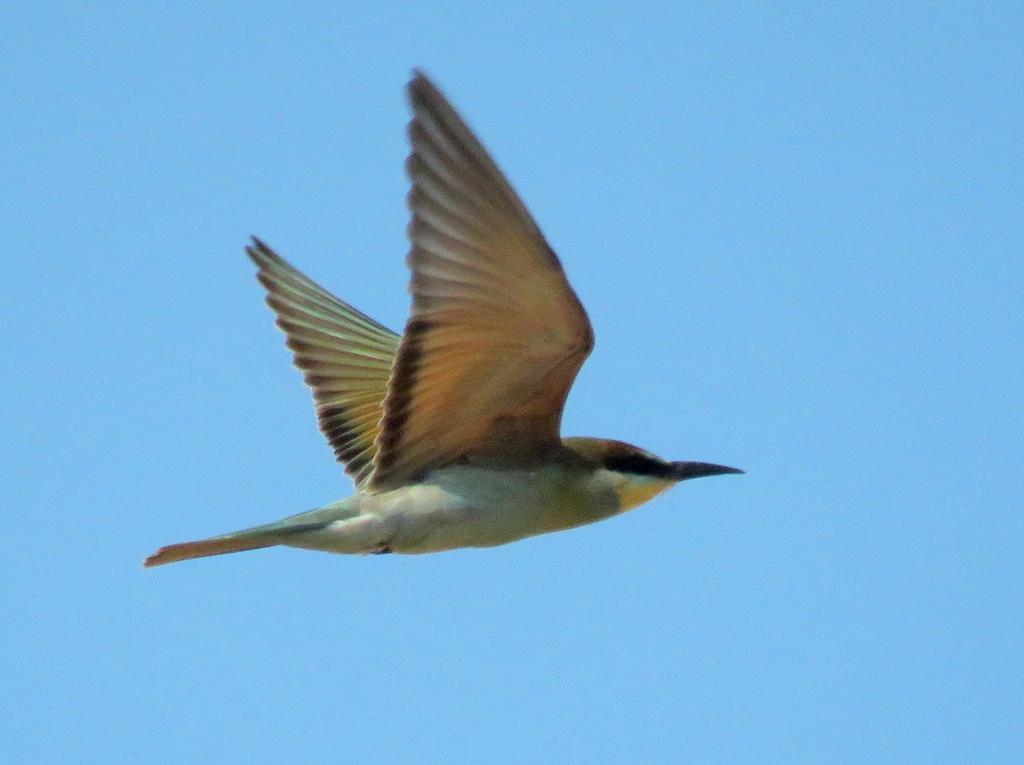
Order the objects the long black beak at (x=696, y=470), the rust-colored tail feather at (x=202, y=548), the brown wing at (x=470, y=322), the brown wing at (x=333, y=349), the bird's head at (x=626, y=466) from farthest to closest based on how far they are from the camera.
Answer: the brown wing at (x=333, y=349), the long black beak at (x=696, y=470), the bird's head at (x=626, y=466), the rust-colored tail feather at (x=202, y=548), the brown wing at (x=470, y=322)

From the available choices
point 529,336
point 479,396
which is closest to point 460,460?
point 479,396

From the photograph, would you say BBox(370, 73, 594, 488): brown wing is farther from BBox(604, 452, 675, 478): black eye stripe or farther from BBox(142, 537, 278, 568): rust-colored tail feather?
BBox(142, 537, 278, 568): rust-colored tail feather

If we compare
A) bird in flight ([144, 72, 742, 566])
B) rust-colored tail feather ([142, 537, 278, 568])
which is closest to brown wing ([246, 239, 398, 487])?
bird in flight ([144, 72, 742, 566])

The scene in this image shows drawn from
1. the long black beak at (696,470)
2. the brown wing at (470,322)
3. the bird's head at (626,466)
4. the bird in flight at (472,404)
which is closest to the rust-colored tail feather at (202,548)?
the bird in flight at (472,404)

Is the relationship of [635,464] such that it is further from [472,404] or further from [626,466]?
[472,404]

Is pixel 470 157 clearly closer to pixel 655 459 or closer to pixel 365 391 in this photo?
pixel 655 459

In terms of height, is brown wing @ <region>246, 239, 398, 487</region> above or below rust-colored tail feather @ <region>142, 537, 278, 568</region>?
above

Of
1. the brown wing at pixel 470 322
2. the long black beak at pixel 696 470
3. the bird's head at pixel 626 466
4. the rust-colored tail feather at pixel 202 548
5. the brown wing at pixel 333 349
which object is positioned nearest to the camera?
the brown wing at pixel 470 322

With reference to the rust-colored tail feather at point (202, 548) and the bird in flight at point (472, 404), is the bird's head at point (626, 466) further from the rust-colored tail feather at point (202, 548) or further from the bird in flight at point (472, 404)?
the rust-colored tail feather at point (202, 548)
